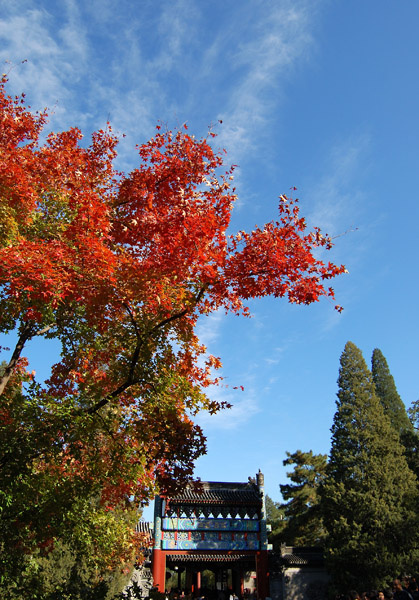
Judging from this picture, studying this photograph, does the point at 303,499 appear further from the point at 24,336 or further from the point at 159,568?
the point at 24,336

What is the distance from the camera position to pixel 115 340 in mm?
7391

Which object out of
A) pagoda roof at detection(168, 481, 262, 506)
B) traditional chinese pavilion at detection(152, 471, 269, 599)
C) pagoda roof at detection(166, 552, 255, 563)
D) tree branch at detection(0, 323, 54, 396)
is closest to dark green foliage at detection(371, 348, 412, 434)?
pagoda roof at detection(168, 481, 262, 506)

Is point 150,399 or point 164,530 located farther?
point 164,530

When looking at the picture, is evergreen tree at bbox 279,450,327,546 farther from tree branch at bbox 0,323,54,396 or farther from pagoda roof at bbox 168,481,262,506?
tree branch at bbox 0,323,54,396

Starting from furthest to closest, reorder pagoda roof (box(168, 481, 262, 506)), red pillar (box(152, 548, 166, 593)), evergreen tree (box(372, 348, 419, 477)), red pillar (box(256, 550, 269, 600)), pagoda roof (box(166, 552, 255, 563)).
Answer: evergreen tree (box(372, 348, 419, 477)), pagoda roof (box(168, 481, 262, 506)), pagoda roof (box(166, 552, 255, 563)), red pillar (box(256, 550, 269, 600)), red pillar (box(152, 548, 166, 593))

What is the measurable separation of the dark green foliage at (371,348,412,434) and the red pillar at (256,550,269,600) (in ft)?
54.5

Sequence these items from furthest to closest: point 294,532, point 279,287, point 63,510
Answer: point 294,532 < point 63,510 < point 279,287

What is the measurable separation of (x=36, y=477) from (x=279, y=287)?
4.90m

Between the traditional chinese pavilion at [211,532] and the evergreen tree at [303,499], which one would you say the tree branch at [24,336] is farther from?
the evergreen tree at [303,499]

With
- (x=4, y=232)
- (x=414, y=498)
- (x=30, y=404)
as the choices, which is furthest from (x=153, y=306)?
(x=414, y=498)

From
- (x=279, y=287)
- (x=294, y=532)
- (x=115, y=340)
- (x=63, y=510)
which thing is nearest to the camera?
(x=279, y=287)

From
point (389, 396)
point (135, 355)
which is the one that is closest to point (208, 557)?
point (135, 355)

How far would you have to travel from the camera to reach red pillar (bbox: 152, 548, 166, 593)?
2109cm

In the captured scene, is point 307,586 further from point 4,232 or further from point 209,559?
point 4,232
